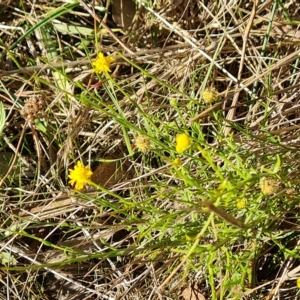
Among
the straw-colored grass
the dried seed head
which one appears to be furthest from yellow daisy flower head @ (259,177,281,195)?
the dried seed head

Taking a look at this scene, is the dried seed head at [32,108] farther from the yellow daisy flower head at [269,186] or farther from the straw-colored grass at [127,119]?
the yellow daisy flower head at [269,186]

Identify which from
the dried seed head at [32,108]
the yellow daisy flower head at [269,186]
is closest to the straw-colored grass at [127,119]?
the dried seed head at [32,108]

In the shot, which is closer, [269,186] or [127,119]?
[269,186]

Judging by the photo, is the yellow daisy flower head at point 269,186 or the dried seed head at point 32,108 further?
the dried seed head at point 32,108

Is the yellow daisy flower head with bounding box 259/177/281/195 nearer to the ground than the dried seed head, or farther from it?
nearer to the ground

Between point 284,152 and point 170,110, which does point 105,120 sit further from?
point 284,152

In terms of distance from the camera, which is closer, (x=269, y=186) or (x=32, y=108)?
(x=269, y=186)

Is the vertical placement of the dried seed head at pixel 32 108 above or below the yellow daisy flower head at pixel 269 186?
above

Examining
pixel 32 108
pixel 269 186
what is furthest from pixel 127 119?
pixel 269 186

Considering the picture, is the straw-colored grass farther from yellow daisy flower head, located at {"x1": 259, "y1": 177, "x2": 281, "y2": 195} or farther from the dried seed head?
yellow daisy flower head, located at {"x1": 259, "y1": 177, "x2": 281, "y2": 195}

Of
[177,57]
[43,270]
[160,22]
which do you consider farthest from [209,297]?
[160,22]

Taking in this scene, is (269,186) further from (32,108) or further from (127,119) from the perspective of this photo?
(32,108)

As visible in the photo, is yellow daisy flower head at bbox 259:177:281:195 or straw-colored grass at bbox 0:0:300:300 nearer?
yellow daisy flower head at bbox 259:177:281:195
